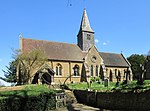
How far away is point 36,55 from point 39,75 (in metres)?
4.53

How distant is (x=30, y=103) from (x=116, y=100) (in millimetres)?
9782

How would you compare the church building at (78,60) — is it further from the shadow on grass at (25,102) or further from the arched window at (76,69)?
the shadow on grass at (25,102)

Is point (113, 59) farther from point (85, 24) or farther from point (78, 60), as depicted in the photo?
point (78, 60)

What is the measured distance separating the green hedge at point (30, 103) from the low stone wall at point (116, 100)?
19.8 ft

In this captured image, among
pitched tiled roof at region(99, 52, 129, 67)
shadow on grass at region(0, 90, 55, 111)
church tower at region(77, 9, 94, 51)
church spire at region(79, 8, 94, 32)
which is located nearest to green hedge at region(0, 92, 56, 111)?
shadow on grass at region(0, 90, 55, 111)

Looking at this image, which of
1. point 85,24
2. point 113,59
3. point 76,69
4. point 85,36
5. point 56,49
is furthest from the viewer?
point 113,59

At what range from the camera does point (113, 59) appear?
61438 mm

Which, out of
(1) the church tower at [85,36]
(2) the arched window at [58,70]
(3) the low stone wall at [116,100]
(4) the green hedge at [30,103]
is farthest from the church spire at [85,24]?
(4) the green hedge at [30,103]

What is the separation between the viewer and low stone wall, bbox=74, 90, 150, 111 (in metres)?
21.6

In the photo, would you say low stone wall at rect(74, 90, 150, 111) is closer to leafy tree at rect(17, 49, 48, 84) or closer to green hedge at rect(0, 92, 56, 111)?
green hedge at rect(0, 92, 56, 111)

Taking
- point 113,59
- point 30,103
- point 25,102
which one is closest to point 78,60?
point 113,59

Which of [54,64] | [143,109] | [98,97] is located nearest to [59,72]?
[54,64]

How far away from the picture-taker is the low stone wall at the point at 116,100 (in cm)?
2158

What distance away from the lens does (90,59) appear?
179ft
